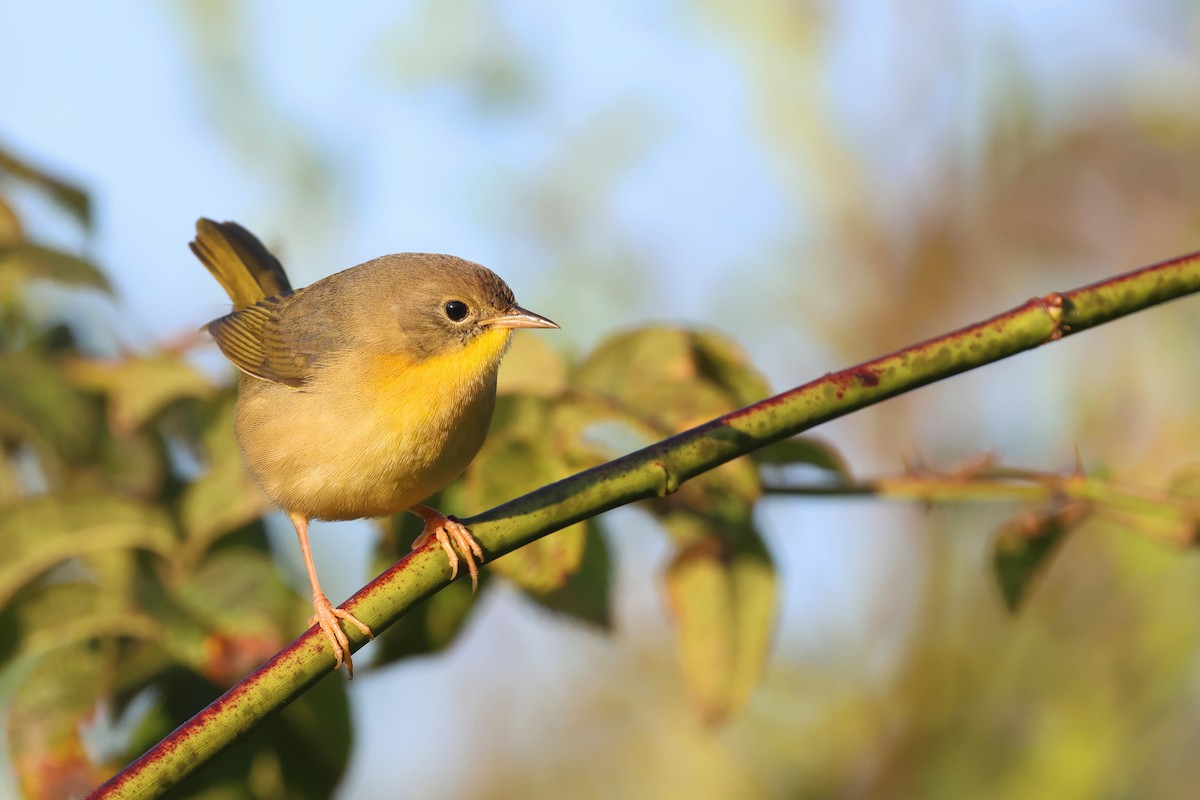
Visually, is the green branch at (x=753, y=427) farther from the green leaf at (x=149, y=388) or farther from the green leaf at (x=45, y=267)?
the green leaf at (x=45, y=267)

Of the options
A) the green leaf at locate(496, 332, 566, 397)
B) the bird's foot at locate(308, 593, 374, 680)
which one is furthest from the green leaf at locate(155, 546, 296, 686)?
the green leaf at locate(496, 332, 566, 397)

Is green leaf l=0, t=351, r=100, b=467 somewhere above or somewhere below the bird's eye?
below

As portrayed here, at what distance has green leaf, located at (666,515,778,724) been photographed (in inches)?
103

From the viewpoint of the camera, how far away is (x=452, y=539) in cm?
232

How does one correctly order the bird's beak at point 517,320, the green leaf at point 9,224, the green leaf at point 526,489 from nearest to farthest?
the green leaf at point 526,489 < the bird's beak at point 517,320 < the green leaf at point 9,224

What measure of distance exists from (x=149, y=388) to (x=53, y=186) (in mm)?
753

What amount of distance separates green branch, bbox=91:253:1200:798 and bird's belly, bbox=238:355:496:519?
2.89ft

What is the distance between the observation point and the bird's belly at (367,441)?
269 cm

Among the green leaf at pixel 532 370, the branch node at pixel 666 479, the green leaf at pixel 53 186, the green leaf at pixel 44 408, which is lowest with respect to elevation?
the branch node at pixel 666 479

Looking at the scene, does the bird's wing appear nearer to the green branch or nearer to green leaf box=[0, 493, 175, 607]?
green leaf box=[0, 493, 175, 607]

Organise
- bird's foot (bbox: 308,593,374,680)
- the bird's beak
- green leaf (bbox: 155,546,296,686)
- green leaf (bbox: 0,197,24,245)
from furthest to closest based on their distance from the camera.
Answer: green leaf (bbox: 0,197,24,245), the bird's beak, green leaf (bbox: 155,546,296,686), bird's foot (bbox: 308,593,374,680)

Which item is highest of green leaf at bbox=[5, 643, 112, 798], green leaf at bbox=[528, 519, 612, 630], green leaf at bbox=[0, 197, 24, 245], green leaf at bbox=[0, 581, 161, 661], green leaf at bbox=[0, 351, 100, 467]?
green leaf at bbox=[0, 197, 24, 245]

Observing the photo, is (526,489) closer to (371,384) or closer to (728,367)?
(728,367)

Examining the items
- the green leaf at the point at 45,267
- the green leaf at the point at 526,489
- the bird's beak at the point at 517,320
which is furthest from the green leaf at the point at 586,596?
the green leaf at the point at 45,267
